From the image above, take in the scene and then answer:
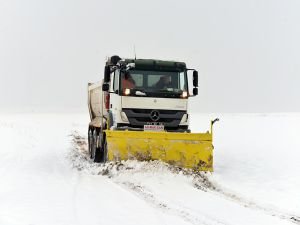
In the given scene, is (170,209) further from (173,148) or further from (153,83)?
(153,83)

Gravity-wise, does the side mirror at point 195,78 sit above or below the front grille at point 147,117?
above

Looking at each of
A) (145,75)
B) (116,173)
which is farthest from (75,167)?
(145,75)

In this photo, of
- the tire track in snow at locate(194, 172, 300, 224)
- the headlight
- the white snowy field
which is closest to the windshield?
the headlight

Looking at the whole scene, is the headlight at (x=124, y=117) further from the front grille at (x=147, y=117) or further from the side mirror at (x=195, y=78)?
the side mirror at (x=195, y=78)

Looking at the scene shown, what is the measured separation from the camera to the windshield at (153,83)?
11305mm

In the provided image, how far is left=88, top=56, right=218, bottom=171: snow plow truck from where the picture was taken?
10320 mm

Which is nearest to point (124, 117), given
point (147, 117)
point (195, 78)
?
point (147, 117)

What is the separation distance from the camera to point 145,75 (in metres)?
11.6

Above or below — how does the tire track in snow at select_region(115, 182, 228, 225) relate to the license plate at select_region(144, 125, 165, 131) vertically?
below

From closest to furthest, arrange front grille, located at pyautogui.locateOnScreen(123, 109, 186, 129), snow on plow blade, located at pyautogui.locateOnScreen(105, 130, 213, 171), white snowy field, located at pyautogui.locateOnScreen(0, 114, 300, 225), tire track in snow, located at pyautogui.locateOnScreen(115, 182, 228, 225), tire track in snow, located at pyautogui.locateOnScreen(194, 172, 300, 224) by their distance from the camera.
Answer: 1. tire track in snow, located at pyautogui.locateOnScreen(115, 182, 228, 225)
2. white snowy field, located at pyautogui.locateOnScreen(0, 114, 300, 225)
3. tire track in snow, located at pyautogui.locateOnScreen(194, 172, 300, 224)
4. snow on plow blade, located at pyautogui.locateOnScreen(105, 130, 213, 171)
5. front grille, located at pyautogui.locateOnScreen(123, 109, 186, 129)

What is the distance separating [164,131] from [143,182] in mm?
2179

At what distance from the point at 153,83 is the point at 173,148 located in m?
1.97

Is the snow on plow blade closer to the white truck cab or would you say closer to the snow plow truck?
the snow plow truck

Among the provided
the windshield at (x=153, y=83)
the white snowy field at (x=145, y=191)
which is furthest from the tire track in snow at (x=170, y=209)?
the windshield at (x=153, y=83)
